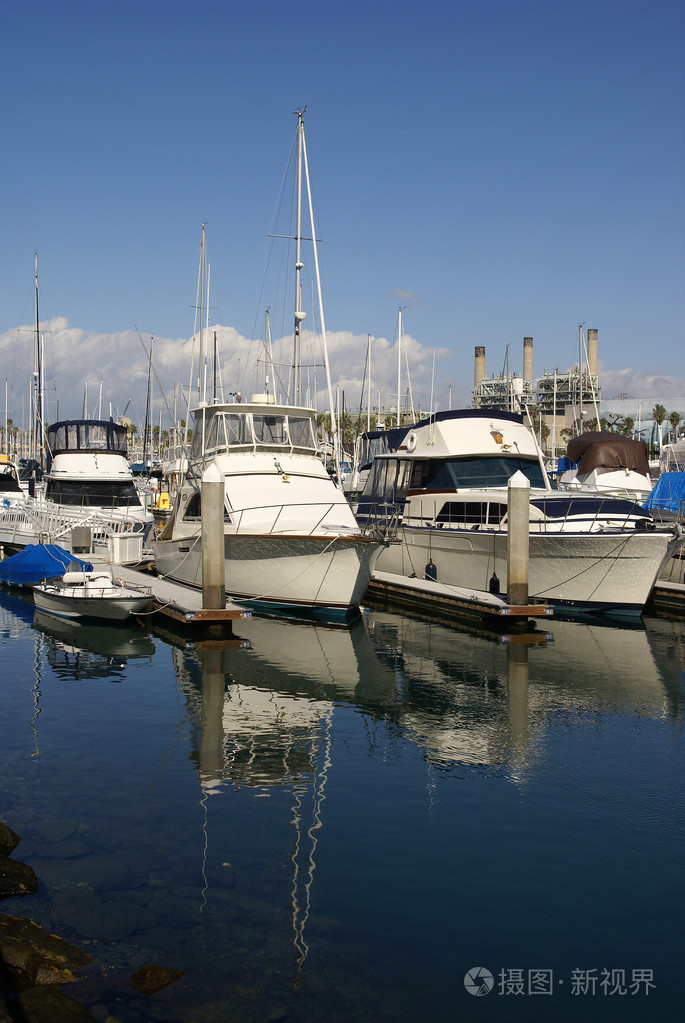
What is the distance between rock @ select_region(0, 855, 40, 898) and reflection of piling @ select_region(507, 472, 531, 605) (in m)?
14.4

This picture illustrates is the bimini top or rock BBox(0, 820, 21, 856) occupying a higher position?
the bimini top

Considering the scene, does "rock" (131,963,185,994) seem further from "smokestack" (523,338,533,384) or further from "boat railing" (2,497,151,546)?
"smokestack" (523,338,533,384)

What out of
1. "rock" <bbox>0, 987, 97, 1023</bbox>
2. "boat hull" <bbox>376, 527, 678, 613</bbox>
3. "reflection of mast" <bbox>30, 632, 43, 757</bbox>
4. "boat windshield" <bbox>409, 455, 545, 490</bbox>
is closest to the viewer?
"rock" <bbox>0, 987, 97, 1023</bbox>

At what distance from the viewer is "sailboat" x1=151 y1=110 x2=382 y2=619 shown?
795 inches

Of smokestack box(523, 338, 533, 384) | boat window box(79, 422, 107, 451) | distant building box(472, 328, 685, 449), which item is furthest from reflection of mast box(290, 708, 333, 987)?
smokestack box(523, 338, 533, 384)

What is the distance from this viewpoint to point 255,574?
824 inches

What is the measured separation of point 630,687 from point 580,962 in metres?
9.52

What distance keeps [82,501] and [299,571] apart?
1582 cm

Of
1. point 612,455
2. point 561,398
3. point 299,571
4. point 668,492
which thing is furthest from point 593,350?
point 299,571

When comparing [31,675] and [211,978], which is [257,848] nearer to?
[211,978]

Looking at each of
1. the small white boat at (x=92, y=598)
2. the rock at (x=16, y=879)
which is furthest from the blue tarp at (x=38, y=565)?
the rock at (x=16, y=879)

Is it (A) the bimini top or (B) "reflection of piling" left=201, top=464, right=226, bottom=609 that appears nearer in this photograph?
(B) "reflection of piling" left=201, top=464, right=226, bottom=609

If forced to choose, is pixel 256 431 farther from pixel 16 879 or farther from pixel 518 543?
pixel 16 879

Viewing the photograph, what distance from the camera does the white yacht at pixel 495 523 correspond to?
21.8 meters
